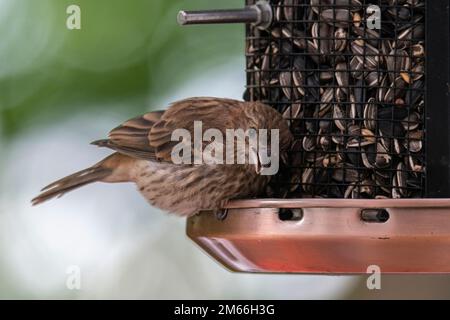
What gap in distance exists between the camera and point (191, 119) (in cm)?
654

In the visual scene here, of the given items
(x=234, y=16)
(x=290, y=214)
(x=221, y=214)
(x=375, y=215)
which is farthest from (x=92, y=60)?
(x=375, y=215)

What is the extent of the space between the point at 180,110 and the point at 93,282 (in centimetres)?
235

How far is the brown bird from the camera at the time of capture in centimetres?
617

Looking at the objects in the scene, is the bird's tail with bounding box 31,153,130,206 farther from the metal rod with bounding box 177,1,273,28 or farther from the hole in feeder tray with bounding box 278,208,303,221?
the hole in feeder tray with bounding box 278,208,303,221

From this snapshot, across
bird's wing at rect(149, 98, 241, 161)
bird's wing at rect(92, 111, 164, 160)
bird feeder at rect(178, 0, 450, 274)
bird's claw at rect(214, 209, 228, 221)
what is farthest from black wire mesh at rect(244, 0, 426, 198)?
bird's wing at rect(92, 111, 164, 160)

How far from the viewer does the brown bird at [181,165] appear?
6172 mm

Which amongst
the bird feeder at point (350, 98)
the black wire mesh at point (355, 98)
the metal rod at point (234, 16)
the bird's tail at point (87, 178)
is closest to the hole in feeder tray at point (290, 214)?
the bird feeder at point (350, 98)

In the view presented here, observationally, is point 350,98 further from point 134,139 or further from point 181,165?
point 134,139

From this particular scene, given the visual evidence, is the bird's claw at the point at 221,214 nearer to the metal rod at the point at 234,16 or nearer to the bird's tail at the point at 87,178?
the metal rod at the point at 234,16

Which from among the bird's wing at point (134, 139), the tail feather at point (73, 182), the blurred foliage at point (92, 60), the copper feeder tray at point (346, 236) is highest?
the blurred foliage at point (92, 60)

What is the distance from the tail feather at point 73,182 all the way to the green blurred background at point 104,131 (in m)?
0.98

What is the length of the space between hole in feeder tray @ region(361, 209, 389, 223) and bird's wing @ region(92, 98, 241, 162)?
1.19 meters

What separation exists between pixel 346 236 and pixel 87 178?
6.67ft
